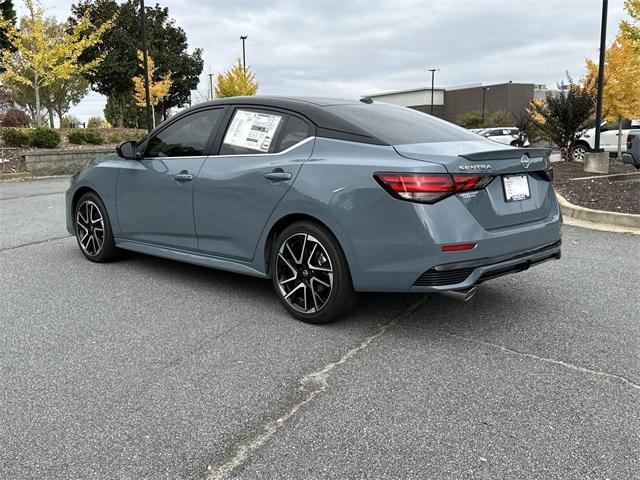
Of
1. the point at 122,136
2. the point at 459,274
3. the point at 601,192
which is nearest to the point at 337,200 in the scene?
the point at 459,274

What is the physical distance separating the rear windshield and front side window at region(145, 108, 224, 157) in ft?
3.69

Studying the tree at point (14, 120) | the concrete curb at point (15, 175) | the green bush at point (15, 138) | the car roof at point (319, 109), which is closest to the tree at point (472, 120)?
the tree at point (14, 120)

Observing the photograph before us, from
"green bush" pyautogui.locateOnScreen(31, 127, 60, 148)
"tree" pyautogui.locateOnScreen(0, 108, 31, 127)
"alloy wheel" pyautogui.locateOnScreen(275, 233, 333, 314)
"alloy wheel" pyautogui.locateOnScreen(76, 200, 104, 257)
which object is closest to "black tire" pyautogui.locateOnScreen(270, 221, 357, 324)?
"alloy wheel" pyautogui.locateOnScreen(275, 233, 333, 314)

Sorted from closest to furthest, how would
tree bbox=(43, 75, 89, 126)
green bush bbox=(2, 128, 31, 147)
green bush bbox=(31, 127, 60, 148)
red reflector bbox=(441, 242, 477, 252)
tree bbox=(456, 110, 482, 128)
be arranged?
red reflector bbox=(441, 242, 477, 252), green bush bbox=(2, 128, 31, 147), green bush bbox=(31, 127, 60, 148), tree bbox=(43, 75, 89, 126), tree bbox=(456, 110, 482, 128)

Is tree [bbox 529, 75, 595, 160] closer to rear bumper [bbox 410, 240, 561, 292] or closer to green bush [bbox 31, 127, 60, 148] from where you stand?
rear bumper [bbox 410, 240, 561, 292]

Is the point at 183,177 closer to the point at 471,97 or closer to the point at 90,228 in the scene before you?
the point at 90,228

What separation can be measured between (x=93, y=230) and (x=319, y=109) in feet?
9.57

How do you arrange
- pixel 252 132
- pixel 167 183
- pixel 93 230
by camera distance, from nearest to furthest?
1. pixel 252 132
2. pixel 167 183
3. pixel 93 230

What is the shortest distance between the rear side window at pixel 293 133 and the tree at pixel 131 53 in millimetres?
36009

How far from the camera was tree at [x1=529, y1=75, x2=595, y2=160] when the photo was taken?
15711 mm

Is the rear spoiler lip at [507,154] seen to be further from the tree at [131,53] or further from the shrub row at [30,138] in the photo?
the tree at [131,53]

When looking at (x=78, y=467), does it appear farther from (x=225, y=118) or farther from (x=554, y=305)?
(x=554, y=305)

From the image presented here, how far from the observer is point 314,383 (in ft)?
10.2

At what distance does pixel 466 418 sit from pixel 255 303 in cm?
220
